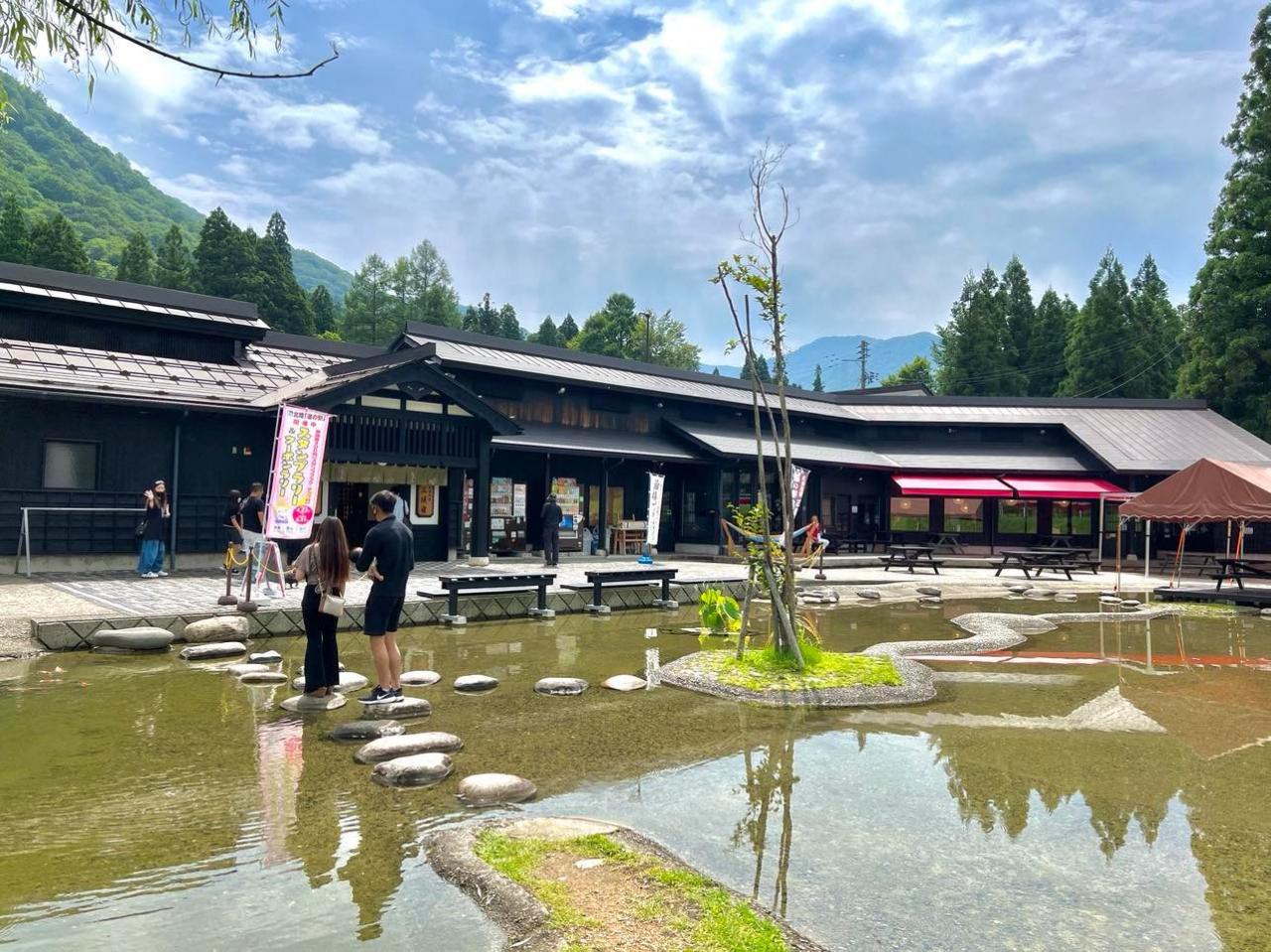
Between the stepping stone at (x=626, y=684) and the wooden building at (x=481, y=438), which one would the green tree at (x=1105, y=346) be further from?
the stepping stone at (x=626, y=684)

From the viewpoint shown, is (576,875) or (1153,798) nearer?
(576,875)

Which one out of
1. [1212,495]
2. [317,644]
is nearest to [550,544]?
[317,644]

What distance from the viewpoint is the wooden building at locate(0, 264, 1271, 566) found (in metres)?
14.0

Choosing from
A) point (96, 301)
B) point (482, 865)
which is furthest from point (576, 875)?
point (96, 301)

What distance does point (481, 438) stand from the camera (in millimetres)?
Result: 17062

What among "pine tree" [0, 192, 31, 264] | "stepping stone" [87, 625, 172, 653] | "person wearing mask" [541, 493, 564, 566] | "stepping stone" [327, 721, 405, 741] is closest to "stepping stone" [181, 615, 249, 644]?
"stepping stone" [87, 625, 172, 653]

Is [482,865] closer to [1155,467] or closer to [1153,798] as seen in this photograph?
[1153,798]

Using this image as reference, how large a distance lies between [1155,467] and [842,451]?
32.2ft

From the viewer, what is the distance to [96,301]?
16.1 meters

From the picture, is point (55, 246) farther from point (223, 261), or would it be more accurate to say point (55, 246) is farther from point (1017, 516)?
Result: point (1017, 516)

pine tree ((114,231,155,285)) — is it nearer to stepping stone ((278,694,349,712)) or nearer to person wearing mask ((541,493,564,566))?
person wearing mask ((541,493,564,566))

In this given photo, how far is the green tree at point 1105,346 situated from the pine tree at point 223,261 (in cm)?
5129

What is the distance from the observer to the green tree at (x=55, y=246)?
43188 mm

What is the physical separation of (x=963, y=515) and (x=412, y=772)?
27559 millimetres
